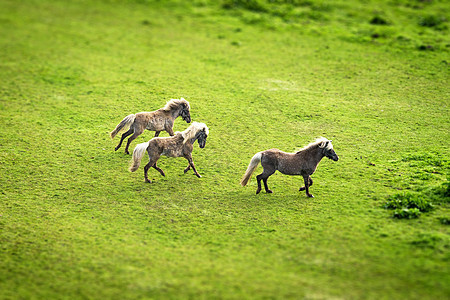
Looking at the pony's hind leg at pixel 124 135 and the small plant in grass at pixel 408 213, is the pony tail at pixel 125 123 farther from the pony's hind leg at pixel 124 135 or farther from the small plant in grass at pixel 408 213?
the small plant in grass at pixel 408 213

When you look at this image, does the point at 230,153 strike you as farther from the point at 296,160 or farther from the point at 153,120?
the point at 296,160

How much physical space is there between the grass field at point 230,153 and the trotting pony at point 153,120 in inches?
27.5

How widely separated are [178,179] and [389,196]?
184 inches

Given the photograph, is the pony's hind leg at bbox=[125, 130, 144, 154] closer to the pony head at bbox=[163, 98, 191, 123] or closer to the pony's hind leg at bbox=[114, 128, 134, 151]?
the pony's hind leg at bbox=[114, 128, 134, 151]

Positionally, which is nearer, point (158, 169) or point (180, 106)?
point (158, 169)

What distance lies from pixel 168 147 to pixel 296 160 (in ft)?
9.44

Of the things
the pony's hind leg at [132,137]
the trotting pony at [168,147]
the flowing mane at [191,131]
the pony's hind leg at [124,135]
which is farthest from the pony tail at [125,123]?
the flowing mane at [191,131]

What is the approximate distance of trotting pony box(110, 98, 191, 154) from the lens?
1172 cm

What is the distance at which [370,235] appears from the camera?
29.4 feet

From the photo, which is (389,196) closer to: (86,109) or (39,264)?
(39,264)

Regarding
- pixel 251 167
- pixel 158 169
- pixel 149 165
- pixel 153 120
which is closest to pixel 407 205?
pixel 251 167

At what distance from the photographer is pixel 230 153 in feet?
39.5

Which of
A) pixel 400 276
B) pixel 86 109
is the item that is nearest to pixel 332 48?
pixel 86 109

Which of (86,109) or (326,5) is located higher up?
(326,5)
